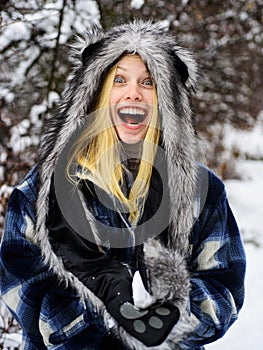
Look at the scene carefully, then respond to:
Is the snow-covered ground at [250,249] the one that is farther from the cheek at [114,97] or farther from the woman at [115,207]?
the cheek at [114,97]

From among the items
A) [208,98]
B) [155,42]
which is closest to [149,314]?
[155,42]

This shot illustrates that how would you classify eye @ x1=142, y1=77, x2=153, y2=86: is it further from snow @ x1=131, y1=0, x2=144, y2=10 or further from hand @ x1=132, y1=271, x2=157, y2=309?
snow @ x1=131, y1=0, x2=144, y2=10

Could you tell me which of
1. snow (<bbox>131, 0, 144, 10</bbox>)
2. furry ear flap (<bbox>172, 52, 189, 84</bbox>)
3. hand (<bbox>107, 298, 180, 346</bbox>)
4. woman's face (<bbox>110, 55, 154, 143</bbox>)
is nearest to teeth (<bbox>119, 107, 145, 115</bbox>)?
woman's face (<bbox>110, 55, 154, 143</bbox>)

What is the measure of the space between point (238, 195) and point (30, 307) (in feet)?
20.5

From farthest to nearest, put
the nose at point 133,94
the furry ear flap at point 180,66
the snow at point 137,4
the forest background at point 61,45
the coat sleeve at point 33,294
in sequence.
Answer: the snow at point 137,4 < the forest background at point 61,45 < the furry ear flap at point 180,66 < the nose at point 133,94 < the coat sleeve at point 33,294

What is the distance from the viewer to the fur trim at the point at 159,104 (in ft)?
7.64

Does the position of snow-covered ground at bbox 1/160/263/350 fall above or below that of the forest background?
below

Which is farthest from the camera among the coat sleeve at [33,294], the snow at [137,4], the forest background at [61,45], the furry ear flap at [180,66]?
the snow at [137,4]

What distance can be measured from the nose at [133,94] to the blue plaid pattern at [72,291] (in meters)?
0.47

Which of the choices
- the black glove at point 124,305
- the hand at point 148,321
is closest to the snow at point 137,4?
the black glove at point 124,305

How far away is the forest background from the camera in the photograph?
4.13 meters

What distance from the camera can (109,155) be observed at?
236cm

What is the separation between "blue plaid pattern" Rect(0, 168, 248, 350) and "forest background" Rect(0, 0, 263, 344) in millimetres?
738

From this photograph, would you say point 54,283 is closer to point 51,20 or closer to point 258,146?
point 51,20
